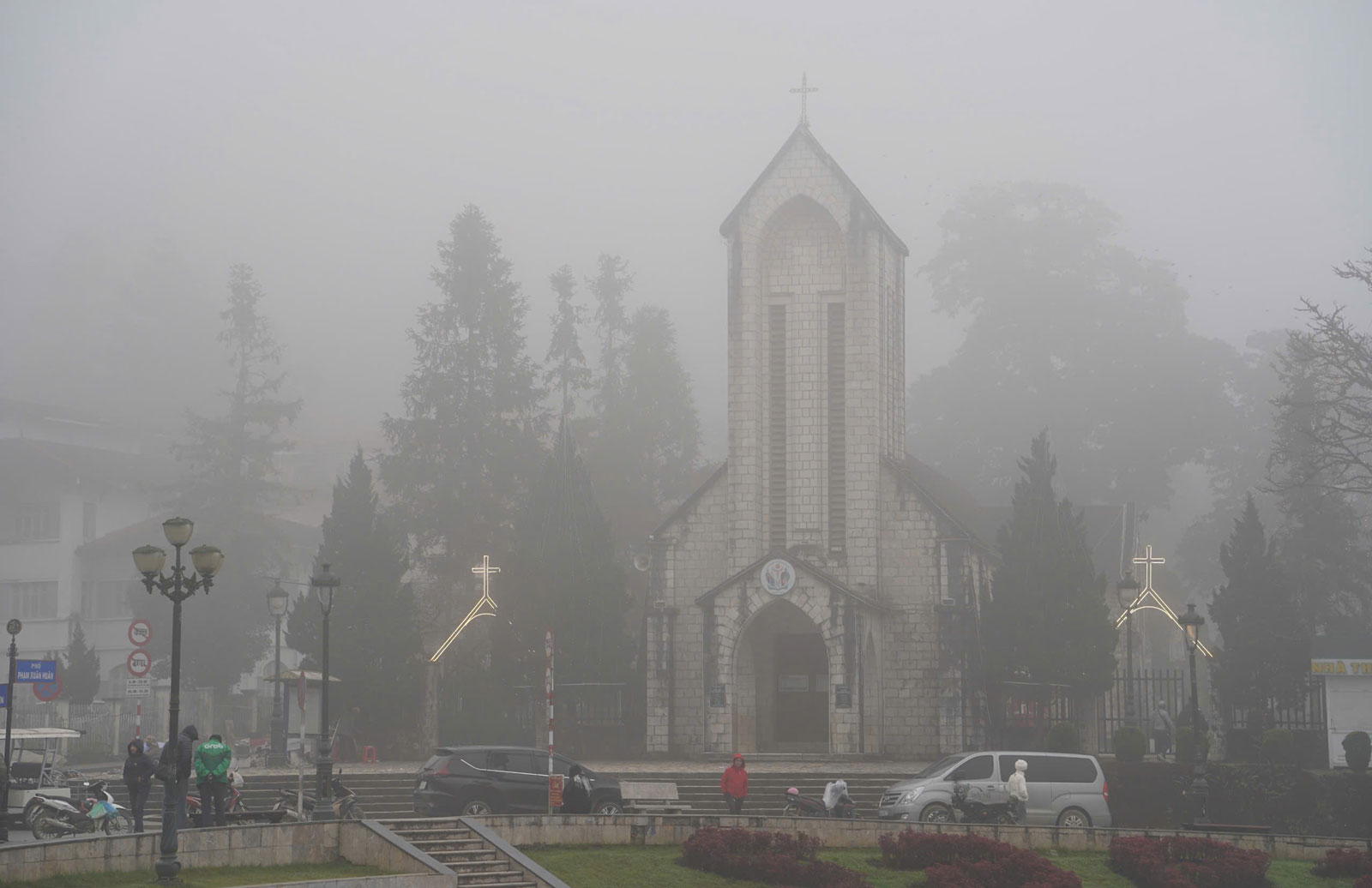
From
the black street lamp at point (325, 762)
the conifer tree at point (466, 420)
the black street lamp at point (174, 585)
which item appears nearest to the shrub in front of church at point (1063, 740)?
the black street lamp at point (325, 762)

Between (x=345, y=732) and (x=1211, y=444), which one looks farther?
(x=1211, y=444)

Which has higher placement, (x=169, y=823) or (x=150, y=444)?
(x=150, y=444)

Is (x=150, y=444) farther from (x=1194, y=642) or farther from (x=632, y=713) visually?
(x=1194, y=642)

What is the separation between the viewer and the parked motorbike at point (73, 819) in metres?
25.2

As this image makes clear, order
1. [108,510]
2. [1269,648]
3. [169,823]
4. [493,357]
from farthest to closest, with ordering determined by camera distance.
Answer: [108,510], [493,357], [1269,648], [169,823]

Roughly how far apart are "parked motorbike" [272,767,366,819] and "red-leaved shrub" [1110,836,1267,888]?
11.7m

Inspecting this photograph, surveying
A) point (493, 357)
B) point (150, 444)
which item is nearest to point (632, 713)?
point (493, 357)

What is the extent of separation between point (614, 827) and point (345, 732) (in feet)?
61.7

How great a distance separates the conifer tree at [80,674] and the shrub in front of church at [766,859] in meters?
38.0

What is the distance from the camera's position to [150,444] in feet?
317

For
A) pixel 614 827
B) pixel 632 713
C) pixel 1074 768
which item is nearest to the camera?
pixel 614 827

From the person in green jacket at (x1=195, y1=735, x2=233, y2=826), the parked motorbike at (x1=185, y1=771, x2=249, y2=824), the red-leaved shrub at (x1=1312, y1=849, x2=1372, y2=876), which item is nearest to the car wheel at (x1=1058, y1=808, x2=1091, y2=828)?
the red-leaved shrub at (x1=1312, y1=849, x2=1372, y2=876)

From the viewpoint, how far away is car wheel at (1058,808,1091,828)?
94.6 ft

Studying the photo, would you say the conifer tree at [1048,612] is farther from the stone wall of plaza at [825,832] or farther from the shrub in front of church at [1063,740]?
the stone wall of plaza at [825,832]
